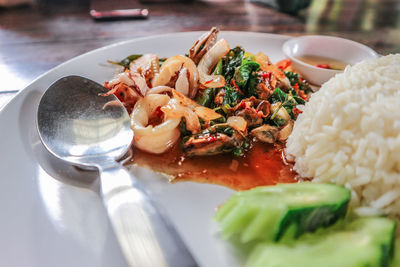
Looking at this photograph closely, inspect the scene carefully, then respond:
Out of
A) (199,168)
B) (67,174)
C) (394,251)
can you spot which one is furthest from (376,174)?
(67,174)

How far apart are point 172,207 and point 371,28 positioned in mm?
4351

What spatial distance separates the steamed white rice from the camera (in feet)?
5.00

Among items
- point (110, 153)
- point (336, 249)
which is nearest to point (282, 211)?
point (336, 249)

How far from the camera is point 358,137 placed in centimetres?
167

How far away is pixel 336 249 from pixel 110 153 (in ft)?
3.87

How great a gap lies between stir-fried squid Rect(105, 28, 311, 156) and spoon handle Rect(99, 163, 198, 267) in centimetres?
52

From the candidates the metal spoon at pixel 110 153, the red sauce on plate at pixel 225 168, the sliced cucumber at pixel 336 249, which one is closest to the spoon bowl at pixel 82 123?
the metal spoon at pixel 110 153

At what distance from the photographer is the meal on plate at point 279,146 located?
46.3 inches

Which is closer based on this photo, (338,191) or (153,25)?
(338,191)

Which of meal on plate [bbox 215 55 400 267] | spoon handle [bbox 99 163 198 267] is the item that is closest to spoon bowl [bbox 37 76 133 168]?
spoon handle [bbox 99 163 198 267]

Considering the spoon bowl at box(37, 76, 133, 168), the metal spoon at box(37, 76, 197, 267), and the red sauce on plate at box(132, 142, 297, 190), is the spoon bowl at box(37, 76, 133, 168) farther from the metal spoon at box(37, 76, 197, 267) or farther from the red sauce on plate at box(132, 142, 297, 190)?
the red sauce on plate at box(132, 142, 297, 190)

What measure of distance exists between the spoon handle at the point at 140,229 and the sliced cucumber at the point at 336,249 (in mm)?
280

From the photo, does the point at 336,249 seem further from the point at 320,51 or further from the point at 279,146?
the point at 320,51

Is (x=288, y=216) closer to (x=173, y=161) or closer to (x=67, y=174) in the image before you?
(x=173, y=161)
